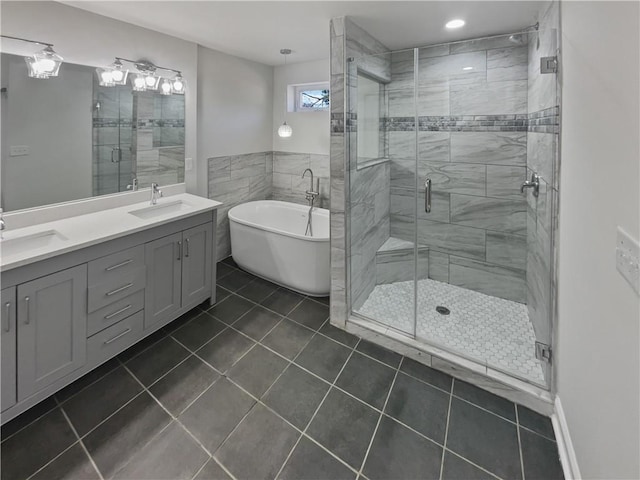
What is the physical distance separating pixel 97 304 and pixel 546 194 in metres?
2.89

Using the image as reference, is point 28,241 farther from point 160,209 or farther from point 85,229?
point 160,209

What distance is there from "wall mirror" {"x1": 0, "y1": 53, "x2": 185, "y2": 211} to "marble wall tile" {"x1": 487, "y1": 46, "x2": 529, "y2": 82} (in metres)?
2.92

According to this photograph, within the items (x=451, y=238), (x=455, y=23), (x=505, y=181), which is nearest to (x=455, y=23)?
(x=455, y=23)

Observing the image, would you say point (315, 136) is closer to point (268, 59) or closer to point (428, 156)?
point (268, 59)

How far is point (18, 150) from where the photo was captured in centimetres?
203

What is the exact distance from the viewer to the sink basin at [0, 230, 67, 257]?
1847mm

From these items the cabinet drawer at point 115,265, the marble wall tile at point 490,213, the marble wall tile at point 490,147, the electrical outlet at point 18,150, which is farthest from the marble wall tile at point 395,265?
the electrical outlet at point 18,150

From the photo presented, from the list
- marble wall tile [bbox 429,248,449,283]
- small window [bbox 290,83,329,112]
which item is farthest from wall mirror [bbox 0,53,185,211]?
marble wall tile [bbox 429,248,449,283]

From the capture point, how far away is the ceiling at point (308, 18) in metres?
2.13

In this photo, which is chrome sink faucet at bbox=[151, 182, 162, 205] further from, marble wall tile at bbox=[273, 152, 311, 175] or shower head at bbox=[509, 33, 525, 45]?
shower head at bbox=[509, 33, 525, 45]

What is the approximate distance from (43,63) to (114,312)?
1662mm

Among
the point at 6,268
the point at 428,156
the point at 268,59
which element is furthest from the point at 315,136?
the point at 6,268

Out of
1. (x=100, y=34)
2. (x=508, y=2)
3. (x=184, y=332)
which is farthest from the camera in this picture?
(x=184, y=332)

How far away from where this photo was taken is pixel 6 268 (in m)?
1.49
